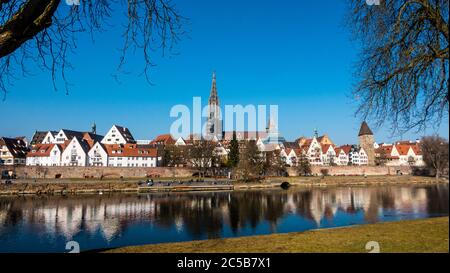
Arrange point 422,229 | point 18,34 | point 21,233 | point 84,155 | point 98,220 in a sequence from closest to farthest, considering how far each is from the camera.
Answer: point 18,34, point 422,229, point 21,233, point 98,220, point 84,155

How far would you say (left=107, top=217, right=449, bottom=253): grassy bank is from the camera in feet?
23.6

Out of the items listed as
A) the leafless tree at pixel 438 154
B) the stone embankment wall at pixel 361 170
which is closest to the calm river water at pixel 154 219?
the leafless tree at pixel 438 154

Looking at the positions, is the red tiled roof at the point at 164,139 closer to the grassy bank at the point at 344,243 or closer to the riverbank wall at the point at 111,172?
the riverbank wall at the point at 111,172

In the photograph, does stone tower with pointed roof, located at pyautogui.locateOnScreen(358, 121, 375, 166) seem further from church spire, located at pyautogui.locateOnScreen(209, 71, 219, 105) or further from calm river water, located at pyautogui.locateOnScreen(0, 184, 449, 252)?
calm river water, located at pyautogui.locateOnScreen(0, 184, 449, 252)

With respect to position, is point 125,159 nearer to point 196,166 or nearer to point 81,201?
point 196,166

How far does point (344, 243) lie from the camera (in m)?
7.87

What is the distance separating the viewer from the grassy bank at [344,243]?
283 inches

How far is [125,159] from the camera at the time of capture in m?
62.5

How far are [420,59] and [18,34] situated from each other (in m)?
7.21

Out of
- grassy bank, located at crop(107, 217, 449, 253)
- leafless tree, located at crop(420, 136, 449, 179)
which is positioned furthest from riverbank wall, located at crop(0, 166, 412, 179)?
leafless tree, located at crop(420, 136, 449, 179)

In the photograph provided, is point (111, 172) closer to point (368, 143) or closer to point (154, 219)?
point (154, 219)

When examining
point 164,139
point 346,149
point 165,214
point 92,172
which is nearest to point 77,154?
point 92,172
